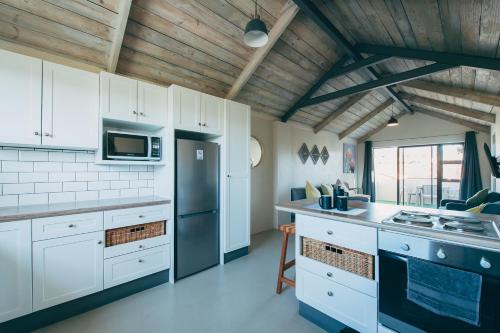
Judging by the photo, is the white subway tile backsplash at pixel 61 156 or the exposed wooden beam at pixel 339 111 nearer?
the white subway tile backsplash at pixel 61 156

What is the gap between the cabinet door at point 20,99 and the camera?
1.81 m

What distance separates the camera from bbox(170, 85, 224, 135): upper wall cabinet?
2633 mm

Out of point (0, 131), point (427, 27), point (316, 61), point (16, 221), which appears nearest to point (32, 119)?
point (0, 131)

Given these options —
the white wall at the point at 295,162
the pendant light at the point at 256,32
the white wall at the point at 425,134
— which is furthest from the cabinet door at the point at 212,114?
the white wall at the point at 425,134

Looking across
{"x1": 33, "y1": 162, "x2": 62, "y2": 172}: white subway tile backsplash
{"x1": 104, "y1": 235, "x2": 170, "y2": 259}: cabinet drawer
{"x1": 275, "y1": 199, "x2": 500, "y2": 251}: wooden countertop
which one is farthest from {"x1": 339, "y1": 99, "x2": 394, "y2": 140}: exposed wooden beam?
{"x1": 33, "y1": 162, "x2": 62, "y2": 172}: white subway tile backsplash

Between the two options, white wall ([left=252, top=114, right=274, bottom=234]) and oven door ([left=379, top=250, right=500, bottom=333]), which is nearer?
oven door ([left=379, top=250, right=500, bottom=333])

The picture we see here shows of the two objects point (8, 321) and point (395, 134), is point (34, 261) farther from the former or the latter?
point (395, 134)

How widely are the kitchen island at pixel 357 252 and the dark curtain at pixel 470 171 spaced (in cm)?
556

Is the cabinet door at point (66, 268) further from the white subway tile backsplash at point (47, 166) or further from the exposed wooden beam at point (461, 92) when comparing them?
the exposed wooden beam at point (461, 92)

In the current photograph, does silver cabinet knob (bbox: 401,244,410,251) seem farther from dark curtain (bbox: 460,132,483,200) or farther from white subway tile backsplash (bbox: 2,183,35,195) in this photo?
dark curtain (bbox: 460,132,483,200)

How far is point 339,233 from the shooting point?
5.50 ft

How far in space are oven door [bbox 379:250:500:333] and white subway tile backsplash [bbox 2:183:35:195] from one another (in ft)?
10.0

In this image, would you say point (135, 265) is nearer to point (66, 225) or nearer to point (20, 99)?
point (66, 225)

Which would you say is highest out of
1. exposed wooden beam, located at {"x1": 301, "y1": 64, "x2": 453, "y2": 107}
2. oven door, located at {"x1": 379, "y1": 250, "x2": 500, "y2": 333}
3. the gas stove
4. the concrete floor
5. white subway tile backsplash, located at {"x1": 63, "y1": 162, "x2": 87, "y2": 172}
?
exposed wooden beam, located at {"x1": 301, "y1": 64, "x2": 453, "y2": 107}
